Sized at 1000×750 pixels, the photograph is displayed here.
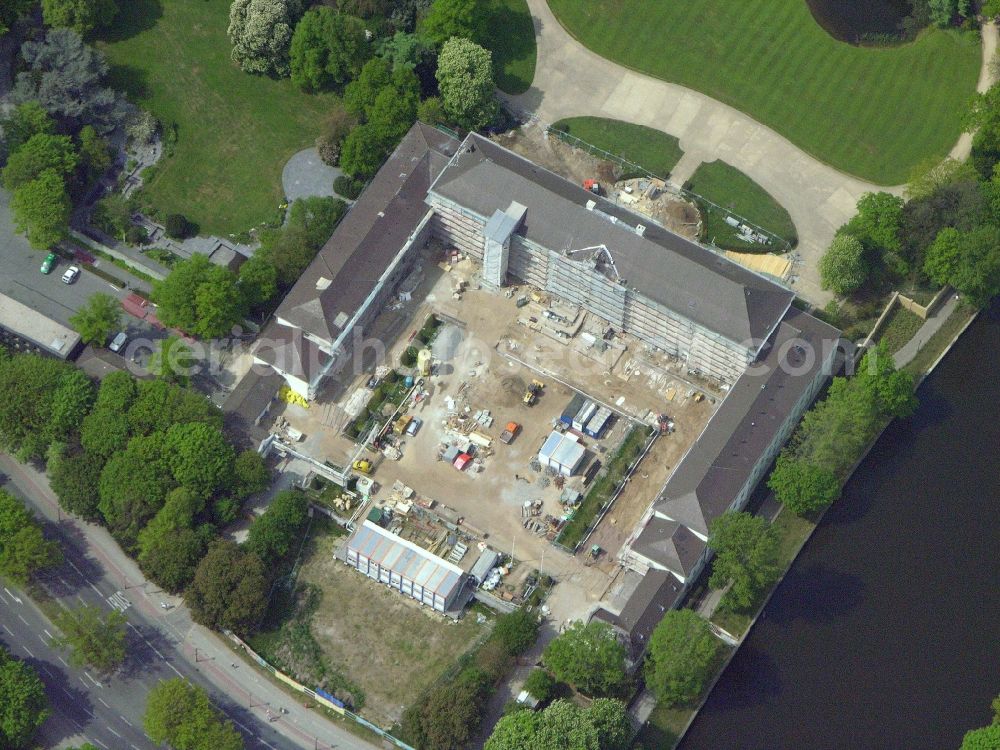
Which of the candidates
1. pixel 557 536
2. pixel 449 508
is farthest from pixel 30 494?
pixel 557 536

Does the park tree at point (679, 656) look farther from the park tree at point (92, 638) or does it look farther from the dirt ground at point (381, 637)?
the park tree at point (92, 638)

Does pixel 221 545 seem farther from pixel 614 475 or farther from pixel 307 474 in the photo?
pixel 614 475

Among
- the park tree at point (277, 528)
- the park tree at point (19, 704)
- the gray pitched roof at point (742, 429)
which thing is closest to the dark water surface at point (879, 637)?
the gray pitched roof at point (742, 429)

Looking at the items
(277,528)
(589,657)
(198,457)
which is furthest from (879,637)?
(198,457)

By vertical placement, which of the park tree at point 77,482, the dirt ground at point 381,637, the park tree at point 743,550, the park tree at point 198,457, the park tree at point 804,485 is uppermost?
the park tree at point 804,485

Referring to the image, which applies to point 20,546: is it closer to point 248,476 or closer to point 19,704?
point 19,704

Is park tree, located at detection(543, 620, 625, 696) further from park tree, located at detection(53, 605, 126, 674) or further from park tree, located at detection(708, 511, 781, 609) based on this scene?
park tree, located at detection(53, 605, 126, 674)

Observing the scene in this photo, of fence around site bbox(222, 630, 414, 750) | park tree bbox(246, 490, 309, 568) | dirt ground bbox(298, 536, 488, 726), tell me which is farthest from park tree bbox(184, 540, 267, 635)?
dirt ground bbox(298, 536, 488, 726)
